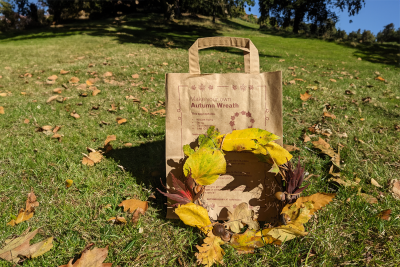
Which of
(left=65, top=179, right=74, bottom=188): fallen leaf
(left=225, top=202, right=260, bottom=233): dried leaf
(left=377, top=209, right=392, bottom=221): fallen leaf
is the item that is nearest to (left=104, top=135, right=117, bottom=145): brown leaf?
(left=65, top=179, right=74, bottom=188): fallen leaf

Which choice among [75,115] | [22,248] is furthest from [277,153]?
[75,115]

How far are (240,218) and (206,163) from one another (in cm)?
39

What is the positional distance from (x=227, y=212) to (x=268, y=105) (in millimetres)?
681

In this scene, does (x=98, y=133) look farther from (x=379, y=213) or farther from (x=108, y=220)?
(x=379, y=213)

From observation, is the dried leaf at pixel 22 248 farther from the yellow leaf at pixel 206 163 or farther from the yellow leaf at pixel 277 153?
the yellow leaf at pixel 277 153

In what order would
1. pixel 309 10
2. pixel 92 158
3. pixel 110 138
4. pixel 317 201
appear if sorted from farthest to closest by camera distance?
pixel 309 10, pixel 110 138, pixel 92 158, pixel 317 201

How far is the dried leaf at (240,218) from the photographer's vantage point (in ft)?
4.27

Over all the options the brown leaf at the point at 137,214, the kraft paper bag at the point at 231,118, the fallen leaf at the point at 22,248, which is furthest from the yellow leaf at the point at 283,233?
the fallen leaf at the point at 22,248

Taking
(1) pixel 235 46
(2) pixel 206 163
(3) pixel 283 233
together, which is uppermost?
(1) pixel 235 46

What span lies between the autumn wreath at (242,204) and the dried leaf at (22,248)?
67 cm

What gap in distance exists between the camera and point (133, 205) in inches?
58.8

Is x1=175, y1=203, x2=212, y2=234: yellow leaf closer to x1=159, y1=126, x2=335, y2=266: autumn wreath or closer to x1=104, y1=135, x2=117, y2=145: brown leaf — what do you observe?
x1=159, y1=126, x2=335, y2=266: autumn wreath

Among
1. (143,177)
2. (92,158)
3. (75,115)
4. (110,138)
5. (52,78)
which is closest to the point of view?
(143,177)

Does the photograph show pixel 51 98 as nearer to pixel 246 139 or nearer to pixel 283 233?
pixel 246 139
